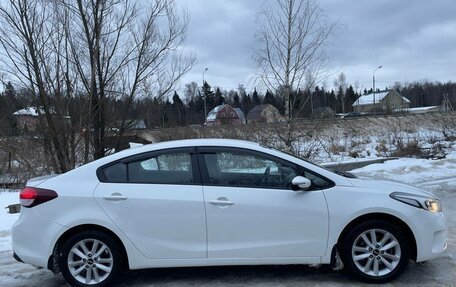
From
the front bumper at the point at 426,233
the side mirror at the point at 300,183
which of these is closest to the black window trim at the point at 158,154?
the side mirror at the point at 300,183

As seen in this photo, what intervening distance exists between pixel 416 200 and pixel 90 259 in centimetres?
349

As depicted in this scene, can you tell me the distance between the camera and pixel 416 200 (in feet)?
15.7

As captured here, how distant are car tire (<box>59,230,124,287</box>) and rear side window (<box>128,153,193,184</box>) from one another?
713mm

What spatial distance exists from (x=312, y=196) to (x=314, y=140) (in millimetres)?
11834

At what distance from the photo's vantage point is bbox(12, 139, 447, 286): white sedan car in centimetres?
469

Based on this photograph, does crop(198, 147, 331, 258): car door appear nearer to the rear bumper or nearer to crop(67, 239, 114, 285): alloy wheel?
crop(67, 239, 114, 285): alloy wheel

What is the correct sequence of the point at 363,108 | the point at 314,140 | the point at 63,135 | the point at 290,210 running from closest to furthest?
the point at 290,210, the point at 63,135, the point at 314,140, the point at 363,108

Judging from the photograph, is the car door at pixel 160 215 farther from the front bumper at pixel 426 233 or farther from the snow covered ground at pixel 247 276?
the front bumper at pixel 426 233

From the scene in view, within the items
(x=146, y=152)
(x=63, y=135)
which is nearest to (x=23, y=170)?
(x=63, y=135)

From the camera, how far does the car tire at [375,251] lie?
4703 millimetres

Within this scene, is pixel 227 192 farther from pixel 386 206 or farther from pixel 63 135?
pixel 63 135

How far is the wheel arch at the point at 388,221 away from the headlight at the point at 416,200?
0.21 meters

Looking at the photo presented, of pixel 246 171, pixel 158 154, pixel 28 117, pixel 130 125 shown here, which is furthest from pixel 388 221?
pixel 28 117

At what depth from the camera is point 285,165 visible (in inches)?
193
